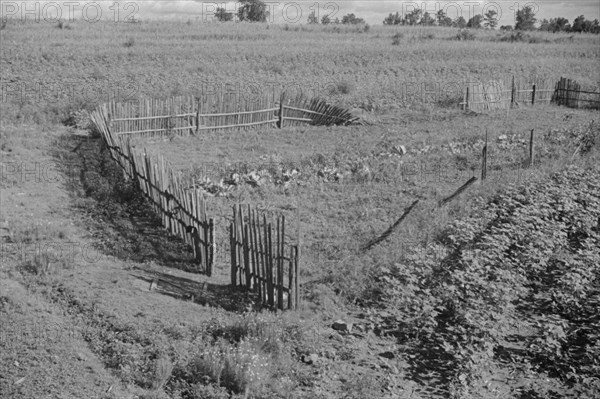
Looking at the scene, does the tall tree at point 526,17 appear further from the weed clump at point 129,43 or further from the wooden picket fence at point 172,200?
the wooden picket fence at point 172,200

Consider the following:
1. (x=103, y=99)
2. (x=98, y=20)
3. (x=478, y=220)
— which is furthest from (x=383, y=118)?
(x=98, y=20)

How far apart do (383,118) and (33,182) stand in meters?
11.1

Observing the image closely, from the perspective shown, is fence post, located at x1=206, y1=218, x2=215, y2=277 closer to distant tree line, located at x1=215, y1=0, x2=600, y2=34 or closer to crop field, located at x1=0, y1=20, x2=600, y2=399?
crop field, located at x1=0, y1=20, x2=600, y2=399

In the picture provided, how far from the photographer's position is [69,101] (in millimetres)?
18984

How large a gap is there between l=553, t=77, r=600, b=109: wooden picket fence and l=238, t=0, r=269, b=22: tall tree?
42.6m

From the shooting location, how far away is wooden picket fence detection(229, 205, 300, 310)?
7254 mm

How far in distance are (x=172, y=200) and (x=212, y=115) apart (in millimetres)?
7481

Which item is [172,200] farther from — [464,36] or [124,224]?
[464,36]

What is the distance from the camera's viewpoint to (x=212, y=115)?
16.8m

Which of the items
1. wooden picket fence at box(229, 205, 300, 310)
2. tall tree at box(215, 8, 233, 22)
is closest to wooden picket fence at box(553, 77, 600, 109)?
wooden picket fence at box(229, 205, 300, 310)

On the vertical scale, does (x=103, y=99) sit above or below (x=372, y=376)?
above

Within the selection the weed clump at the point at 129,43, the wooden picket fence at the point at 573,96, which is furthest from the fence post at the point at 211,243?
the weed clump at the point at 129,43

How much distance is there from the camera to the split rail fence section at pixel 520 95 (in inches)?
846

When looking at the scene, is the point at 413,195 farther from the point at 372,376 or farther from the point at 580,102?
the point at 580,102
